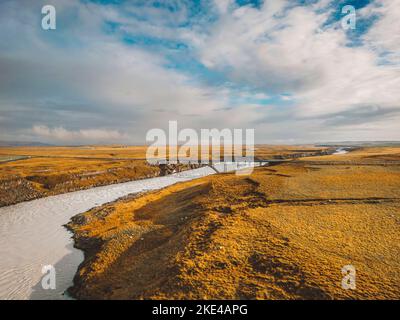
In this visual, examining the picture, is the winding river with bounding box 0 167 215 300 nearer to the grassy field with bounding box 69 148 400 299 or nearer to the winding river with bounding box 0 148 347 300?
the winding river with bounding box 0 148 347 300

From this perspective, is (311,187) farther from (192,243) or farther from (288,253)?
(192,243)

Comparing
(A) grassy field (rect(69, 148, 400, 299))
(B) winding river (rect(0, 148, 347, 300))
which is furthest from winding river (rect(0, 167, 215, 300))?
(A) grassy field (rect(69, 148, 400, 299))

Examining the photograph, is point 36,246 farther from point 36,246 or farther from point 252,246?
point 252,246

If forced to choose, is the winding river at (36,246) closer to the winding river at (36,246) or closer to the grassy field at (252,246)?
the winding river at (36,246)

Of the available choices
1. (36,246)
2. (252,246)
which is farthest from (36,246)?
(252,246)

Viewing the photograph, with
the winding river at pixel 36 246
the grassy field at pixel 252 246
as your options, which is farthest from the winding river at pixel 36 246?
the grassy field at pixel 252 246

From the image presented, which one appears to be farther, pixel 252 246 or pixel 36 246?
pixel 36 246
